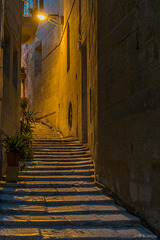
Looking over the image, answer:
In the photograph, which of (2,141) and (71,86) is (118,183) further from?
(71,86)

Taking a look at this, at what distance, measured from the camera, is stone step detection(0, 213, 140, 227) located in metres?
4.34

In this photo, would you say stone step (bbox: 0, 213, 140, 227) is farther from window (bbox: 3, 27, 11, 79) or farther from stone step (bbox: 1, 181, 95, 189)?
window (bbox: 3, 27, 11, 79)

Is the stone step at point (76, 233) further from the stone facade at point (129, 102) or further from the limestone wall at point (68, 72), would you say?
the limestone wall at point (68, 72)

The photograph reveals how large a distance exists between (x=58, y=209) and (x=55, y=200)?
0.40 metres

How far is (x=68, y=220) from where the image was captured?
4469mm

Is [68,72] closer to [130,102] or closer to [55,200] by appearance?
[130,102]

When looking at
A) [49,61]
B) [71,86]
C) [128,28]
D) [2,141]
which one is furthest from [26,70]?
[128,28]

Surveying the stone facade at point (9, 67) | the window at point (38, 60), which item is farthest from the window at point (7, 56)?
the window at point (38, 60)

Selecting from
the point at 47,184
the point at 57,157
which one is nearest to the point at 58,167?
the point at 57,157

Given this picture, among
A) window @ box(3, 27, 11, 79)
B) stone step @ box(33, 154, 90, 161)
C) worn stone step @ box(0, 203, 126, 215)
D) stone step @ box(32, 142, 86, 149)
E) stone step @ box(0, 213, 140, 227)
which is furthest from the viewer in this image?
stone step @ box(32, 142, 86, 149)

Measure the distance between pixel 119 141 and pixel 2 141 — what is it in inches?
118

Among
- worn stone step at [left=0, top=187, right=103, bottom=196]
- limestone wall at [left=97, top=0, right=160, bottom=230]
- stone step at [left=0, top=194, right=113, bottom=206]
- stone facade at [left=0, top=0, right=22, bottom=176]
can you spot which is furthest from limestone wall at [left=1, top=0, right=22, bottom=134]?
limestone wall at [left=97, top=0, right=160, bottom=230]

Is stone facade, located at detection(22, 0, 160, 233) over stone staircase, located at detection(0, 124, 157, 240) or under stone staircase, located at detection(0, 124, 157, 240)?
over

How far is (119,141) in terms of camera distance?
17.9ft
